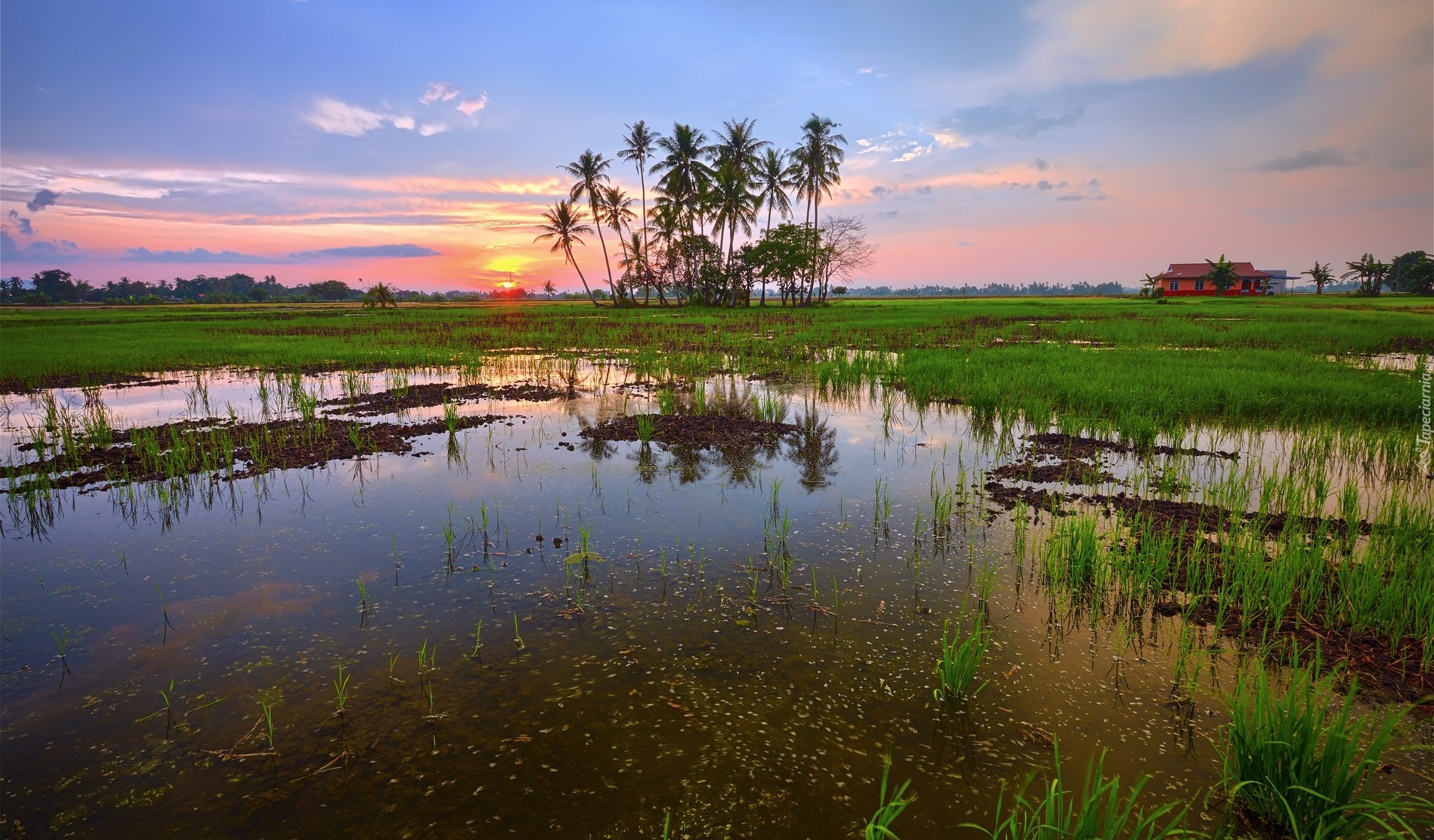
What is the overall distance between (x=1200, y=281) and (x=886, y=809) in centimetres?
8491

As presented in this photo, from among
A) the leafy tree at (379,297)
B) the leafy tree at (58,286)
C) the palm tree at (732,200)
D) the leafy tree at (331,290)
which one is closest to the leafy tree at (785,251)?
the palm tree at (732,200)

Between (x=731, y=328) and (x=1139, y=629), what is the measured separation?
2627cm

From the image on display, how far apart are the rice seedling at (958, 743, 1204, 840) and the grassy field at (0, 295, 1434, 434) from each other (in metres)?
7.58

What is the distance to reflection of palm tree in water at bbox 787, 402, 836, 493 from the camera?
7637mm

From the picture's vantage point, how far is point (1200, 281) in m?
67.1

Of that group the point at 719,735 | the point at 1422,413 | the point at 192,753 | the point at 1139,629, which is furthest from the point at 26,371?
the point at 1422,413

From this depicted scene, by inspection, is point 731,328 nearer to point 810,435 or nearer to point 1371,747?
point 810,435

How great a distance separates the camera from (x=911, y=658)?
3.88 meters

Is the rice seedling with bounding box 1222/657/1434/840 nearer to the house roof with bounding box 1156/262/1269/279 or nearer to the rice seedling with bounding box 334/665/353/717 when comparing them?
the rice seedling with bounding box 334/665/353/717

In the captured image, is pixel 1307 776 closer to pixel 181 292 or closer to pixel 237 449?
pixel 237 449

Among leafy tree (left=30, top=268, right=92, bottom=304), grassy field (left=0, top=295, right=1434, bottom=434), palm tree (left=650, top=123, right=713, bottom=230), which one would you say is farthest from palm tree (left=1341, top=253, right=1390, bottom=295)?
leafy tree (left=30, top=268, right=92, bottom=304)

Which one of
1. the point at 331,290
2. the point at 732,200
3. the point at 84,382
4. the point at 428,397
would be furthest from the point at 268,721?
the point at 331,290

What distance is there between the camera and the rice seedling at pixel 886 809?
2223 millimetres

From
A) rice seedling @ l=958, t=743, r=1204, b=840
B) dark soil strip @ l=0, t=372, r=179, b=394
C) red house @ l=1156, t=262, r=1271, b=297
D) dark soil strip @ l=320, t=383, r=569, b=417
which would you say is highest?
red house @ l=1156, t=262, r=1271, b=297
